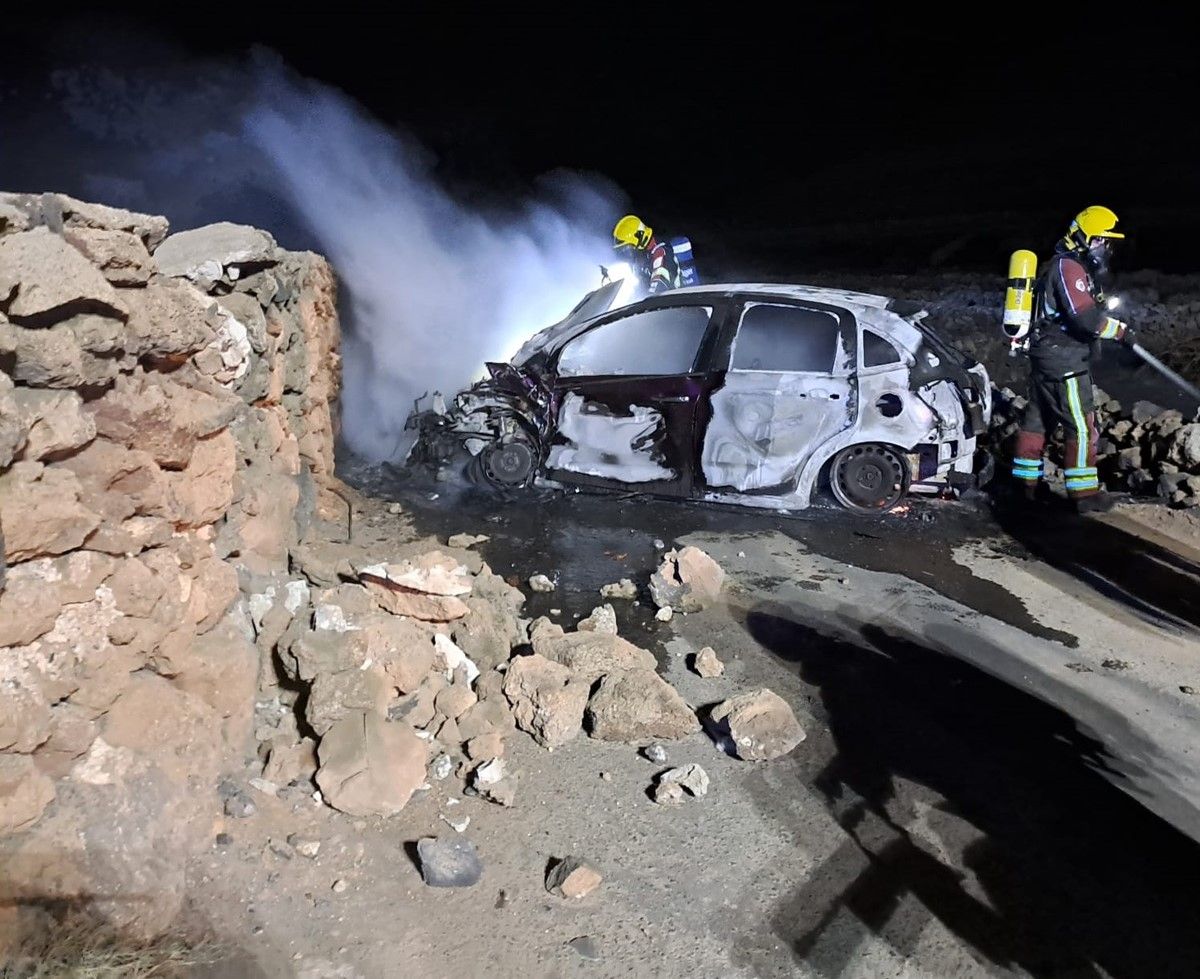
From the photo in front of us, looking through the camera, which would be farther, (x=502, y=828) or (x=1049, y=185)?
(x=1049, y=185)

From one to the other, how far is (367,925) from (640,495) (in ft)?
15.1

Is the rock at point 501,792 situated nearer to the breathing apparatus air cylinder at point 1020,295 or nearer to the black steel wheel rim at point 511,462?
the black steel wheel rim at point 511,462

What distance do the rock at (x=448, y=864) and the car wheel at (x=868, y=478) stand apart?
4465 mm

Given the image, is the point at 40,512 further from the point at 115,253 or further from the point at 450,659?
the point at 450,659

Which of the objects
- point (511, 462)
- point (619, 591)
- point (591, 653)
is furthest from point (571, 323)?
point (591, 653)

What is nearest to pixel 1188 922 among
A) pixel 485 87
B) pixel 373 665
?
pixel 373 665

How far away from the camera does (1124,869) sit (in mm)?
3189

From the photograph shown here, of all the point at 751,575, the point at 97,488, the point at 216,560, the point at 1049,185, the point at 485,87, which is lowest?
the point at 751,575

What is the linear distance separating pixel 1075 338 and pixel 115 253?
6.63 m

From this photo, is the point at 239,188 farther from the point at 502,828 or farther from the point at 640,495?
the point at 502,828

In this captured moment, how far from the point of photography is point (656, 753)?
3.79 m

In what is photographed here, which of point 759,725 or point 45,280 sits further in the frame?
point 759,725

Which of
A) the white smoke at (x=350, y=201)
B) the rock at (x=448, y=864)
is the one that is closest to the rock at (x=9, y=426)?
the rock at (x=448, y=864)

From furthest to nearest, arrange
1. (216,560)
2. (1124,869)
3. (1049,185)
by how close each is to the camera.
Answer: (1049,185) → (216,560) → (1124,869)
